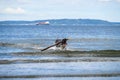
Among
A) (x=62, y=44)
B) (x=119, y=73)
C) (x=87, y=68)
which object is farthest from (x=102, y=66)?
(x=62, y=44)

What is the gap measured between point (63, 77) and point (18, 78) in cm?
263

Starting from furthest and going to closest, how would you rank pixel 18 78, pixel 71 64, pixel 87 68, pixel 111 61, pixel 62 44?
1. pixel 62 44
2. pixel 111 61
3. pixel 71 64
4. pixel 87 68
5. pixel 18 78

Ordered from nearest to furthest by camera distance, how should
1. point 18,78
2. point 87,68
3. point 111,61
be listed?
point 18,78, point 87,68, point 111,61

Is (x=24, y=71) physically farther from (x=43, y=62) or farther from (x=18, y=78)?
(x=43, y=62)

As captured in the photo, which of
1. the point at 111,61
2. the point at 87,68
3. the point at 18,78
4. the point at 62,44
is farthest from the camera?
the point at 62,44

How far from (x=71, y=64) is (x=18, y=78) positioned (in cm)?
680

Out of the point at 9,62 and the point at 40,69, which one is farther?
the point at 9,62

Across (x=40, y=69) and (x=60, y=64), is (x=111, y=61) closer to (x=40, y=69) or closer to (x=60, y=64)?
(x=60, y=64)

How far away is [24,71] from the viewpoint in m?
27.6

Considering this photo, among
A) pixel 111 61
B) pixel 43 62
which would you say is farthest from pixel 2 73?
pixel 111 61

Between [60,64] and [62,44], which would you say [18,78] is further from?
[62,44]

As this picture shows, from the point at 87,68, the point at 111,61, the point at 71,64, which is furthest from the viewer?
the point at 111,61

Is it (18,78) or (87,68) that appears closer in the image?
(18,78)

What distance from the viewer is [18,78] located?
2519cm
